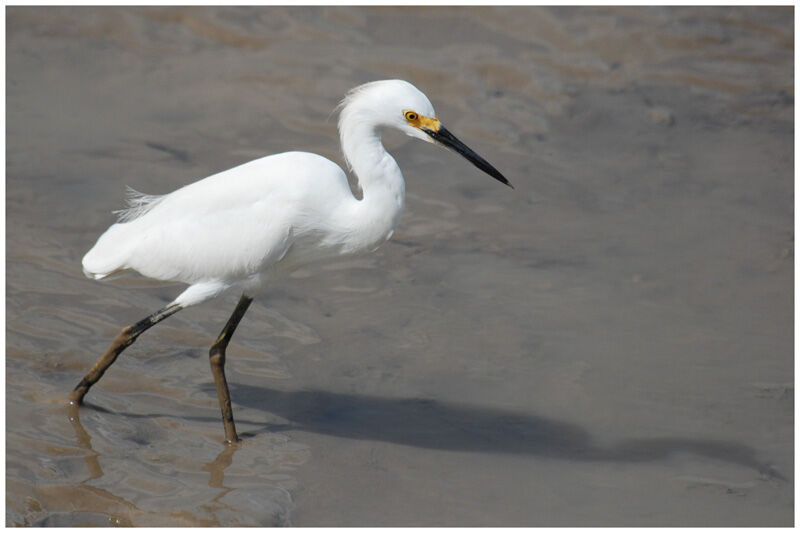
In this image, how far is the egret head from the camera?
187 inches

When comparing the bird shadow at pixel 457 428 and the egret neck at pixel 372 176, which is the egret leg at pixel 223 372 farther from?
the egret neck at pixel 372 176

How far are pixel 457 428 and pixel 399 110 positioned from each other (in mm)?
1784

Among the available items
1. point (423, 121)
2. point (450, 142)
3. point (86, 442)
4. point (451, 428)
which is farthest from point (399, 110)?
point (86, 442)

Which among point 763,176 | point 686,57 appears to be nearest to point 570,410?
point 763,176

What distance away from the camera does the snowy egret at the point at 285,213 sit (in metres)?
4.79

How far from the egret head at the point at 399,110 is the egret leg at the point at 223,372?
1144 mm

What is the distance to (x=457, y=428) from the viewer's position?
5469mm

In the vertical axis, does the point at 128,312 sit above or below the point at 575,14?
below

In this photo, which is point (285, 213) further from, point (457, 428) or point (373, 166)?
point (457, 428)

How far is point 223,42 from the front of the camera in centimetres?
991

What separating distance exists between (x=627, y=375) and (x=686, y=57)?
513 cm

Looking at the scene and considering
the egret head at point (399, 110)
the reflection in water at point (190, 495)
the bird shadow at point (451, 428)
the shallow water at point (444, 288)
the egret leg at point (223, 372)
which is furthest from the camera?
the bird shadow at point (451, 428)

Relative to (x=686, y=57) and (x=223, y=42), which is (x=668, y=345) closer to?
(x=686, y=57)

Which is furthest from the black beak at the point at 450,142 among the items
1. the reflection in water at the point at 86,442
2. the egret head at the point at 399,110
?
the reflection in water at the point at 86,442
